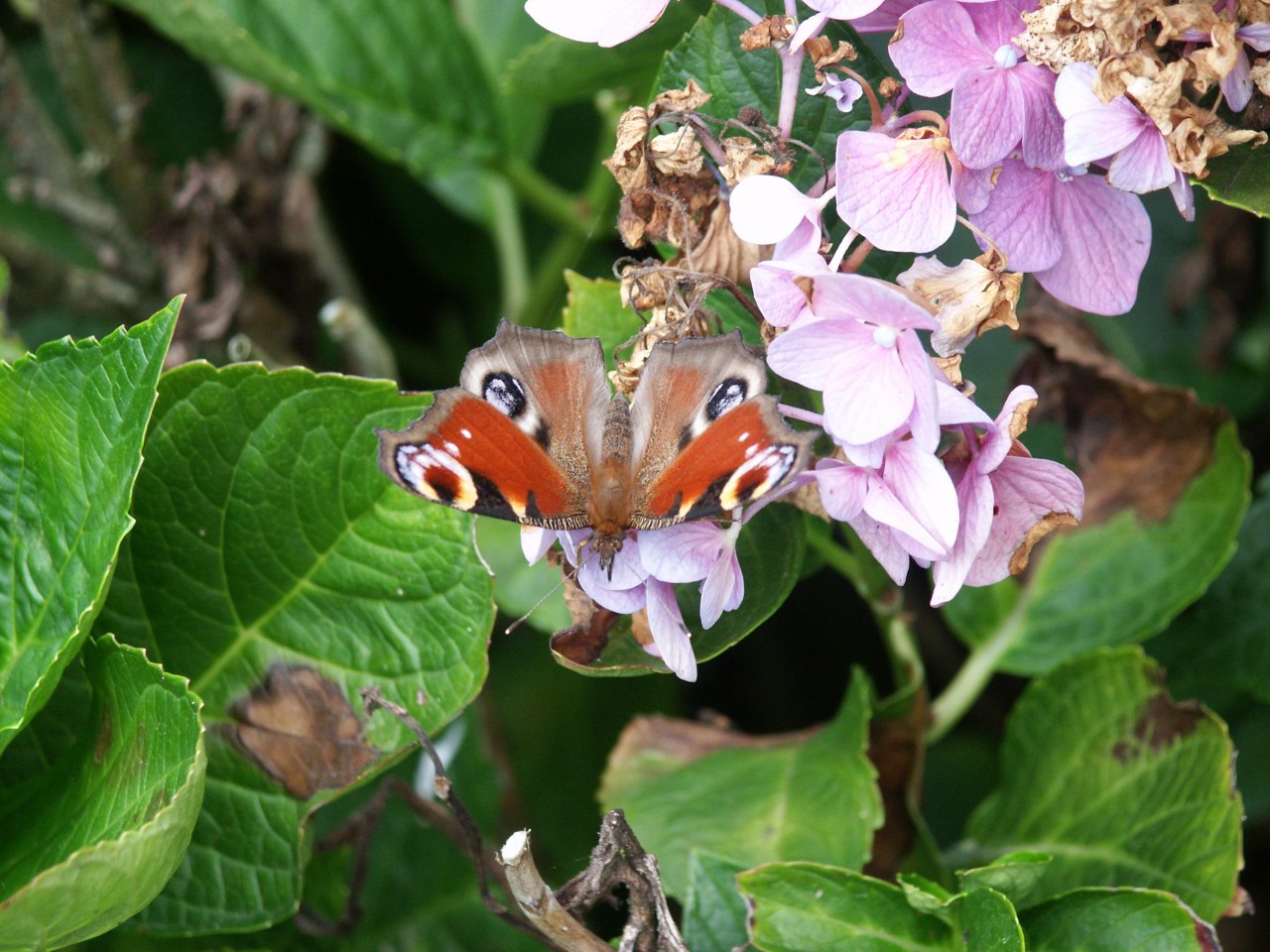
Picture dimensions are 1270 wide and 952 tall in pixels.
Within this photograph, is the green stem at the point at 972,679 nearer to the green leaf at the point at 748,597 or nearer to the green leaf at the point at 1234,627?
the green leaf at the point at 1234,627

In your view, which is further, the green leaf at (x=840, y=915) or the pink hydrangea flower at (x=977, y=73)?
the green leaf at (x=840, y=915)

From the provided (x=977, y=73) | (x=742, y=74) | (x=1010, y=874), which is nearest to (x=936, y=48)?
(x=977, y=73)

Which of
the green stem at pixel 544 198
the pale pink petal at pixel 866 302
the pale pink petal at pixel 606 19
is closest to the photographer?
the pale pink petal at pixel 866 302

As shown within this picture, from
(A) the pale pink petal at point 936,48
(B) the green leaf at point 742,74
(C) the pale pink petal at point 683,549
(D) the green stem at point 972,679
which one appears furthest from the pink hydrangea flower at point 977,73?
(D) the green stem at point 972,679

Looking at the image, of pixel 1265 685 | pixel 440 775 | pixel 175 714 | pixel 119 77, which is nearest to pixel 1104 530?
pixel 1265 685

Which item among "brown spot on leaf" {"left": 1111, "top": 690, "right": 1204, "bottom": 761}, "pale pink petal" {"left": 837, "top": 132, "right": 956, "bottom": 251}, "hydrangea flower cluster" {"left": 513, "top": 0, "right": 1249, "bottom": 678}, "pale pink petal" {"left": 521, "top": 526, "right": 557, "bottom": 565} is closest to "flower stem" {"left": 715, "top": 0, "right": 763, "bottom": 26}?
"hydrangea flower cluster" {"left": 513, "top": 0, "right": 1249, "bottom": 678}

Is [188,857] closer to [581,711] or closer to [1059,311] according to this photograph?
[581,711]

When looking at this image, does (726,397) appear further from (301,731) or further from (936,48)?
(301,731)
